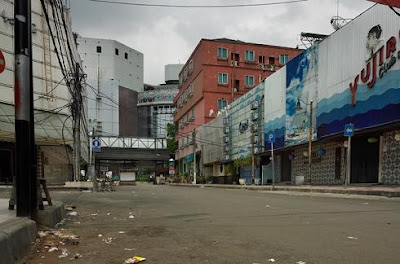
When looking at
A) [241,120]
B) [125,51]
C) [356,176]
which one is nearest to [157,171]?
[125,51]

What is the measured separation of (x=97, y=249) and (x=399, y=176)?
19.2 m

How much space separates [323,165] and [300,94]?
5.54 m

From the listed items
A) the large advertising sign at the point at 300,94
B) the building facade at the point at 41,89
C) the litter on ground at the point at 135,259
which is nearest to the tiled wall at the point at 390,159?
the large advertising sign at the point at 300,94

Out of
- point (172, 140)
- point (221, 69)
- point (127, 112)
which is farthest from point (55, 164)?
point (127, 112)

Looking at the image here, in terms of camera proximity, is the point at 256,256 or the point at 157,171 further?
the point at 157,171

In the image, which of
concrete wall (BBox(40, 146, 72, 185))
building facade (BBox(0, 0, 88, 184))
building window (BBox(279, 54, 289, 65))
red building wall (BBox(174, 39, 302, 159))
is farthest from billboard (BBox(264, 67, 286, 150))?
building window (BBox(279, 54, 289, 65))

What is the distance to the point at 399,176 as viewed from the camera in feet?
71.7

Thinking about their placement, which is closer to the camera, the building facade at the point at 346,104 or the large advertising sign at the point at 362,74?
the large advertising sign at the point at 362,74

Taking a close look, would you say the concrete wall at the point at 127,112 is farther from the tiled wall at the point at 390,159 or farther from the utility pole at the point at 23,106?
the utility pole at the point at 23,106

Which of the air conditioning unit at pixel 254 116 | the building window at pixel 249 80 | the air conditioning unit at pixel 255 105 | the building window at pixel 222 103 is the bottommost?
the air conditioning unit at pixel 254 116

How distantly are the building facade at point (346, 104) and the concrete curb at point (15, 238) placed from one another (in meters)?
18.4

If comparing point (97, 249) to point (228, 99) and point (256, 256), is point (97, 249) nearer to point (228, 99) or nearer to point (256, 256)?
point (256, 256)

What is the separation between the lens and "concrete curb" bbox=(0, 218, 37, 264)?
5016 millimetres

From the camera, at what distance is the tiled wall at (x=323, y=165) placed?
27938 millimetres
